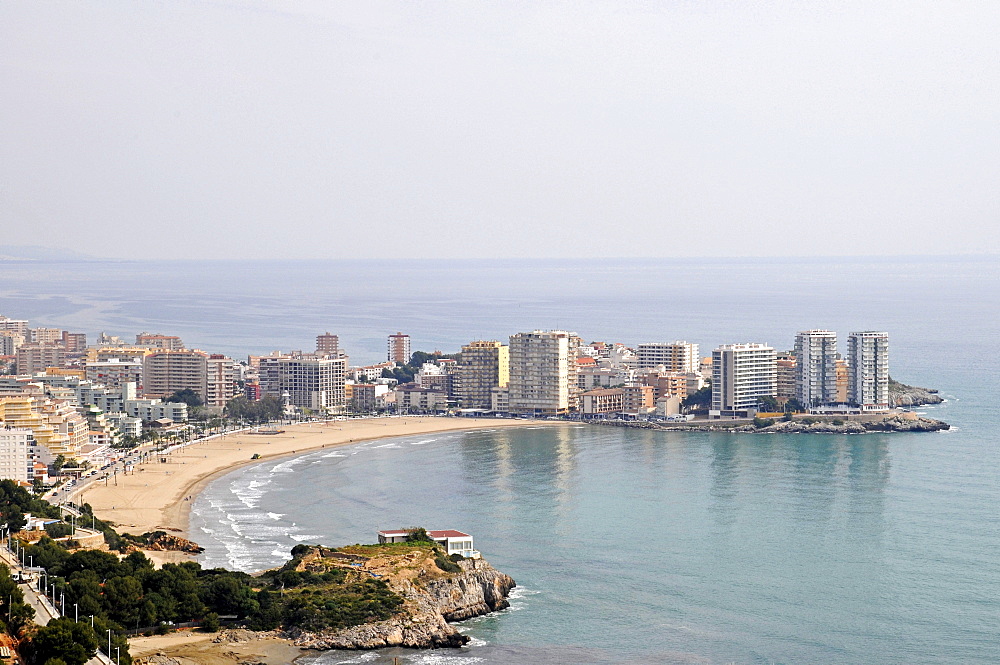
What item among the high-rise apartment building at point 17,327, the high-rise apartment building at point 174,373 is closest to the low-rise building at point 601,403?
the high-rise apartment building at point 174,373

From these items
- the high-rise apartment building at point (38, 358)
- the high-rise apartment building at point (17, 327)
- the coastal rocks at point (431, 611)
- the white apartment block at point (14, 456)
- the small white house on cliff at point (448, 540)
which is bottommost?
the coastal rocks at point (431, 611)

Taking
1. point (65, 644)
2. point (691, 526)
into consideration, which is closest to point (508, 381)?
point (691, 526)

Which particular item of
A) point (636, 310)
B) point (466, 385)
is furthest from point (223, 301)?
point (466, 385)

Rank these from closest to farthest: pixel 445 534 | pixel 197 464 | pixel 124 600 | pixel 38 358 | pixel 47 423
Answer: pixel 124 600
pixel 445 534
pixel 47 423
pixel 197 464
pixel 38 358

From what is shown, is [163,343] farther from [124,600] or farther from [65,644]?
[65,644]

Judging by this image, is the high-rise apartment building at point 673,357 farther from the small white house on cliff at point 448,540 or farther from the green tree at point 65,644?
the green tree at point 65,644

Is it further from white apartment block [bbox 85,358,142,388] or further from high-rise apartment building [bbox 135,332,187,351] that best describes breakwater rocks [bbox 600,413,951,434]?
high-rise apartment building [bbox 135,332,187,351]

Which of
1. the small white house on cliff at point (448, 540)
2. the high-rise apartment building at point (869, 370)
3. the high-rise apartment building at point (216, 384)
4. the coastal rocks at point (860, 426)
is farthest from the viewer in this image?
the high-rise apartment building at point (216, 384)
